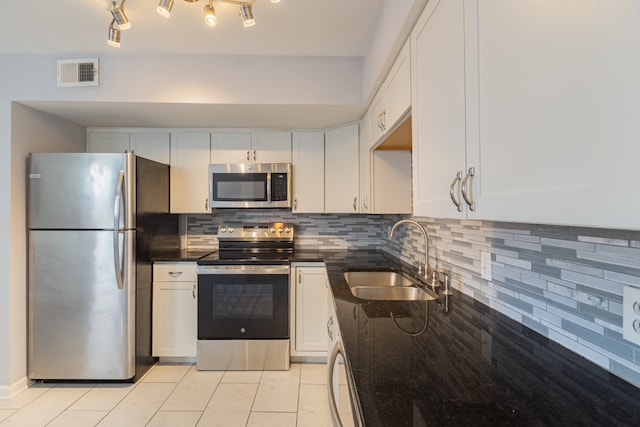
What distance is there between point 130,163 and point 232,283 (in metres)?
1.16

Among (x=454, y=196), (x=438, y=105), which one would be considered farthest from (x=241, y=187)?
(x=454, y=196)

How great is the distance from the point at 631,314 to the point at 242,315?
7.41ft

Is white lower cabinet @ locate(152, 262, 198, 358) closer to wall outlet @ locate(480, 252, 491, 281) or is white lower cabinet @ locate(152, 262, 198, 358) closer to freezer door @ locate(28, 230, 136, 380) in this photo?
freezer door @ locate(28, 230, 136, 380)

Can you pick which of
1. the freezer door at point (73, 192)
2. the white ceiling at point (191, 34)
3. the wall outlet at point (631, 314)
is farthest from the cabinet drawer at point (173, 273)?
the wall outlet at point (631, 314)

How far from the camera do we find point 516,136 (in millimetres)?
639

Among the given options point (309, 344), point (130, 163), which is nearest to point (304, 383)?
point (309, 344)

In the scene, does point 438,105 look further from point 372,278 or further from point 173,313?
point 173,313

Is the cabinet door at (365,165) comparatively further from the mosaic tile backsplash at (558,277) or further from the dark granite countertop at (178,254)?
the dark granite countertop at (178,254)

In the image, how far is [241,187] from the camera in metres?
2.74

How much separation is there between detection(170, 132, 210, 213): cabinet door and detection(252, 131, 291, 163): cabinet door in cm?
50

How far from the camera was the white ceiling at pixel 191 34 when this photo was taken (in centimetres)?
169

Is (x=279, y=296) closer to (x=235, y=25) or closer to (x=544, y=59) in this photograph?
(x=235, y=25)

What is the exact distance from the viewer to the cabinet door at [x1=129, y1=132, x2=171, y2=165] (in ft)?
9.15

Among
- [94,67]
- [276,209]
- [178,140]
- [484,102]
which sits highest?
[94,67]
